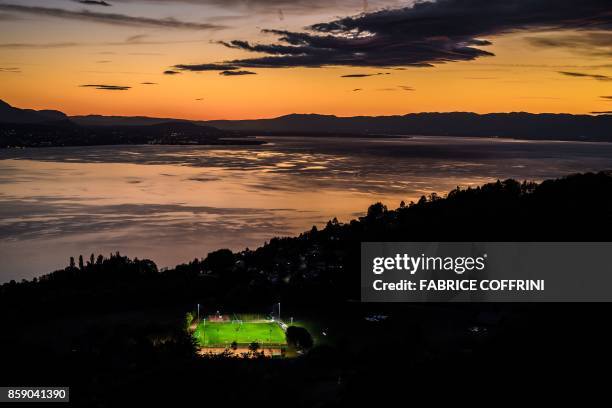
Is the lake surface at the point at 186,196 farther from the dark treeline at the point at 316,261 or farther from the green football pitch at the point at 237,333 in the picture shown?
the green football pitch at the point at 237,333

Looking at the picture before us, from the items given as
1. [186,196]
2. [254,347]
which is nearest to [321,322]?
[254,347]

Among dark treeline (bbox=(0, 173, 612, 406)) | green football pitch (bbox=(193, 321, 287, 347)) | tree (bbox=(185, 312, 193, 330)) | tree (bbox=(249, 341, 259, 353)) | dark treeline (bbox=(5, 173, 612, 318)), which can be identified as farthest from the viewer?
dark treeline (bbox=(5, 173, 612, 318))

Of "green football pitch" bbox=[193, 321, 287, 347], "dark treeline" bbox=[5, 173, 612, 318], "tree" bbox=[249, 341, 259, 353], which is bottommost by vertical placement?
"green football pitch" bbox=[193, 321, 287, 347]

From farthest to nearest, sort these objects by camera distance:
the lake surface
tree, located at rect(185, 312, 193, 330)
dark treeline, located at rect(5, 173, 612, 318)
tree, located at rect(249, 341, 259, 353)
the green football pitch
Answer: the lake surface
dark treeline, located at rect(5, 173, 612, 318)
tree, located at rect(185, 312, 193, 330)
the green football pitch
tree, located at rect(249, 341, 259, 353)

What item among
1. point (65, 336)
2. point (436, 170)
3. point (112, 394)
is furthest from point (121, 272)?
point (436, 170)

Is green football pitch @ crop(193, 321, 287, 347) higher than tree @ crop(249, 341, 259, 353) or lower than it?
lower

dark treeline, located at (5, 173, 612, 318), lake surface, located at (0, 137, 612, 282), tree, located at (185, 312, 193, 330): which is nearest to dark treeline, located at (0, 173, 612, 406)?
dark treeline, located at (5, 173, 612, 318)

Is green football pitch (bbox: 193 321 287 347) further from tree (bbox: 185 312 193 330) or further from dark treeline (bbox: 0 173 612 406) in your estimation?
dark treeline (bbox: 0 173 612 406)
